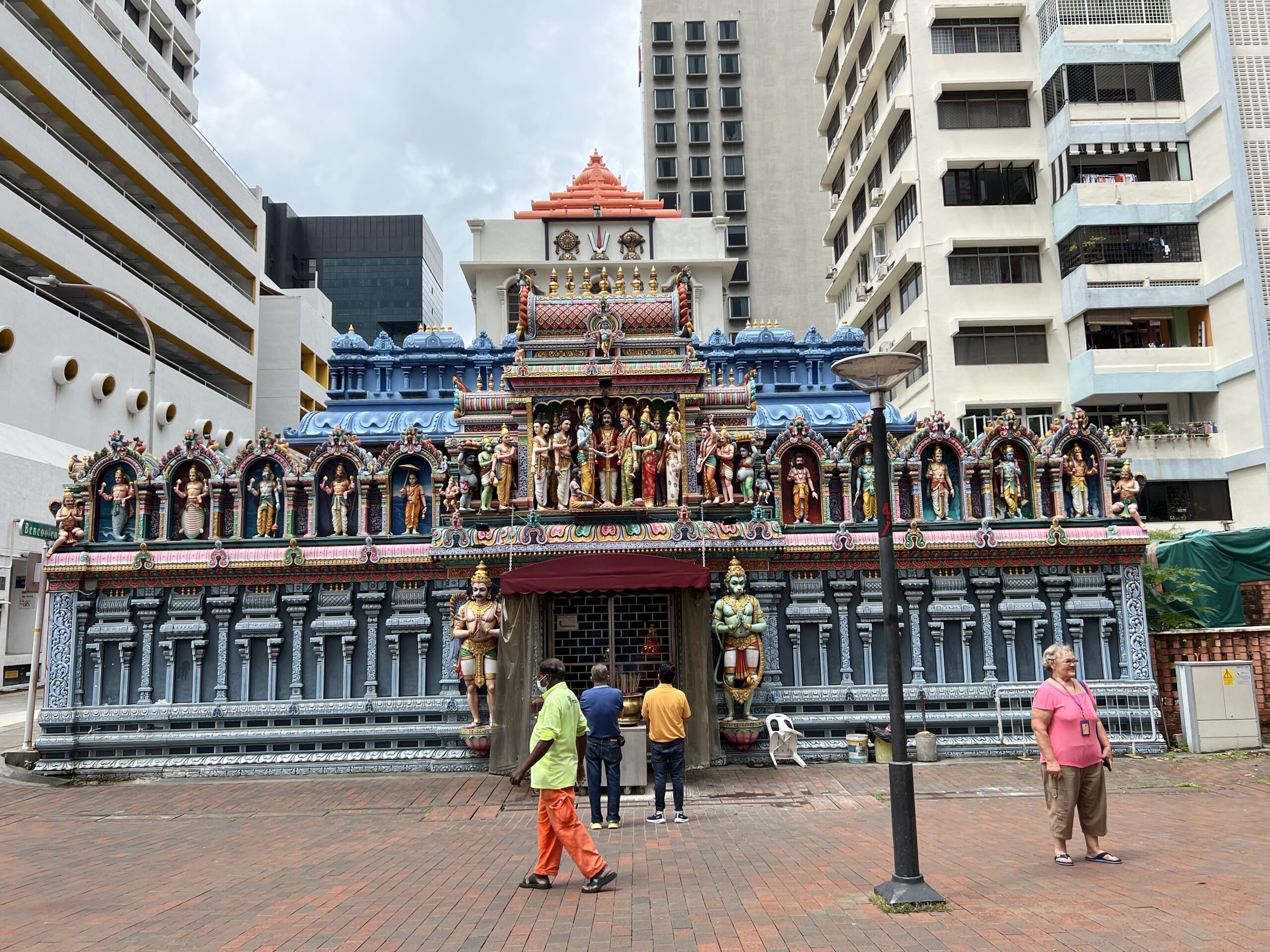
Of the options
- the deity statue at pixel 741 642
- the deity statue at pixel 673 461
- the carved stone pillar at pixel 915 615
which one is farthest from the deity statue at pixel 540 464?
the carved stone pillar at pixel 915 615

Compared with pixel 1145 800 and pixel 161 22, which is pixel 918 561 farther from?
pixel 161 22

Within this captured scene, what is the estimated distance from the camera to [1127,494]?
16.5 meters

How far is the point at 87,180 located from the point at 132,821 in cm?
3112

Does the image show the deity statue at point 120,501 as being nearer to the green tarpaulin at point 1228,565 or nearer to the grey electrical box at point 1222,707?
the grey electrical box at point 1222,707

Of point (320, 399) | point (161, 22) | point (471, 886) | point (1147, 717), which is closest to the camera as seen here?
point (471, 886)

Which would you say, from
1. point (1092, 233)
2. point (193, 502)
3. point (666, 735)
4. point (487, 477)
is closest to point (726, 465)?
point (487, 477)

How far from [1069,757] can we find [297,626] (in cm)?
1255

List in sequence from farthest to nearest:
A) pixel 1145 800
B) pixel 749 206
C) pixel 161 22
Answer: pixel 749 206, pixel 161 22, pixel 1145 800

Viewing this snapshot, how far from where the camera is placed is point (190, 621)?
16.3 m

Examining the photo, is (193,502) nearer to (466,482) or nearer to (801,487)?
(466,482)

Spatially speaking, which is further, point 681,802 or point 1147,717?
point 1147,717

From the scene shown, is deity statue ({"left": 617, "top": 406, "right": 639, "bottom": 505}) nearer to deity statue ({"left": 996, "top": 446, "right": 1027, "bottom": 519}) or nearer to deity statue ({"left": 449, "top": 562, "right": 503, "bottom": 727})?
deity statue ({"left": 449, "top": 562, "right": 503, "bottom": 727})

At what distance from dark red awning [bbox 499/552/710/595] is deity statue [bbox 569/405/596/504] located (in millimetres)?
1692

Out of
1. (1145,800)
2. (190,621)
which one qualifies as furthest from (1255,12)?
(190,621)
